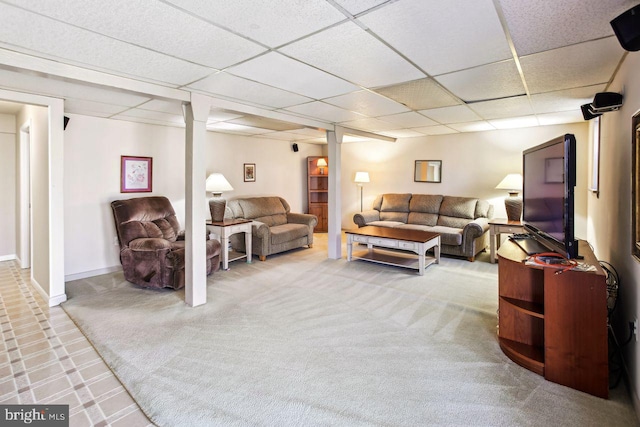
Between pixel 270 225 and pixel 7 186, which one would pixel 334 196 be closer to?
pixel 270 225

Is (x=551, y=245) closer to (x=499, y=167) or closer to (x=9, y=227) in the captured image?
(x=499, y=167)

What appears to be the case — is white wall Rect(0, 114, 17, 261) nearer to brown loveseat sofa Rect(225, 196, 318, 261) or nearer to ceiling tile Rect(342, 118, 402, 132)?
brown loveseat sofa Rect(225, 196, 318, 261)

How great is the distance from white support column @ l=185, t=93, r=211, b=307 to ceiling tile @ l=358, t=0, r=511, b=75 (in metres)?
2.05

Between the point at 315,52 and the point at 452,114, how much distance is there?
9.24 ft

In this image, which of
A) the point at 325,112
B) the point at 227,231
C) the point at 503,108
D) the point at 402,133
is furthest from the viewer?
the point at 402,133

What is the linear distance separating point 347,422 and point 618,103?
118 inches

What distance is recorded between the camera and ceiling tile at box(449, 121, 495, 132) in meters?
5.22

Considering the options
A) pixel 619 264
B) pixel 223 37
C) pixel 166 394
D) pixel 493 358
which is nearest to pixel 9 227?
pixel 166 394

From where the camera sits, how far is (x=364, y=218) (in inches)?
250

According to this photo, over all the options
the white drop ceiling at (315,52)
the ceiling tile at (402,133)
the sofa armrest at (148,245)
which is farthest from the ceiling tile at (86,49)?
the ceiling tile at (402,133)

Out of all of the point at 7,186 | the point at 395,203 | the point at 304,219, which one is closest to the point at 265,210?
the point at 304,219

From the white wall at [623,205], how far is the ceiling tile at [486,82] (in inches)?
28.6

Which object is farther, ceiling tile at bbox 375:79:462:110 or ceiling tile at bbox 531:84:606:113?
ceiling tile at bbox 531:84:606:113

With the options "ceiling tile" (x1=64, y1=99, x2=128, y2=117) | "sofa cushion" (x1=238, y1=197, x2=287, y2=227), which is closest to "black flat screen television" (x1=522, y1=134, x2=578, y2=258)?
"sofa cushion" (x1=238, y1=197, x2=287, y2=227)
